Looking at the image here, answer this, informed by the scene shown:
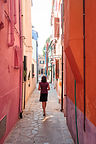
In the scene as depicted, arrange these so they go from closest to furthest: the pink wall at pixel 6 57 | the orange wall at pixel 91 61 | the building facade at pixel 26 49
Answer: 1. the orange wall at pixel 91 61
2. the pink wall at pixel 6 57
3. the building facade at pixel 26 49

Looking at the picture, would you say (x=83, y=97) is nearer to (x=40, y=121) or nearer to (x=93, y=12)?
(x=93, y=12)

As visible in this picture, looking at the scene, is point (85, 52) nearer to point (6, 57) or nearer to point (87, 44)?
point (87, 44)

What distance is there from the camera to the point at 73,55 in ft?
10.4

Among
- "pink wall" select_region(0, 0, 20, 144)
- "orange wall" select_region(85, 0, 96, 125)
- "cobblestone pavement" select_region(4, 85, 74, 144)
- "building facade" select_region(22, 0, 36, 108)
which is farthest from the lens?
"building facade" select_region(22, 0, 36, 108)

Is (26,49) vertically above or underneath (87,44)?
above

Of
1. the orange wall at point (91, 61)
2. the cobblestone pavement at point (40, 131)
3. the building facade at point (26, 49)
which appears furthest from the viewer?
the building facade at point (26, 49)

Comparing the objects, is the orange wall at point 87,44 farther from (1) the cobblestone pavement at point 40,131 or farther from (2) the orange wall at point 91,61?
(1) the cobblestone pavement at point 40,131

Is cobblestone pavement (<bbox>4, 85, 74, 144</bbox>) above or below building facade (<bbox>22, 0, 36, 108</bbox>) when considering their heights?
below

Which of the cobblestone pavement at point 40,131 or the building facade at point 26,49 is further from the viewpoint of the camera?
the building facade at point 26,49

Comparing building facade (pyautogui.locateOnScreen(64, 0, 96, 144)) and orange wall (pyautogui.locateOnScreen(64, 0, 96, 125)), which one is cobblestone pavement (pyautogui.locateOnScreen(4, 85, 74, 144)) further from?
orange wall (pyautogui.locateOnScreen(64, 0, 96, 125))

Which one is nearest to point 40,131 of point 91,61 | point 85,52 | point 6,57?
point 6,57

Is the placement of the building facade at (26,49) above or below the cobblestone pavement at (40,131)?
above

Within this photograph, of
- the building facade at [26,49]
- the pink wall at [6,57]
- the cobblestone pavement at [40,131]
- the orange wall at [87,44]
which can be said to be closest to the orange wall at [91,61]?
the orange wall at [87,44]

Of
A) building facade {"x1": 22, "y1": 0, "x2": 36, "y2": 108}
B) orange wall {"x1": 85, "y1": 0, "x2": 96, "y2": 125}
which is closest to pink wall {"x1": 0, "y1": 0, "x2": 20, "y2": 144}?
orange wall {"x1": 85, "y1": 0, "x2": 96, "y2": 125}
